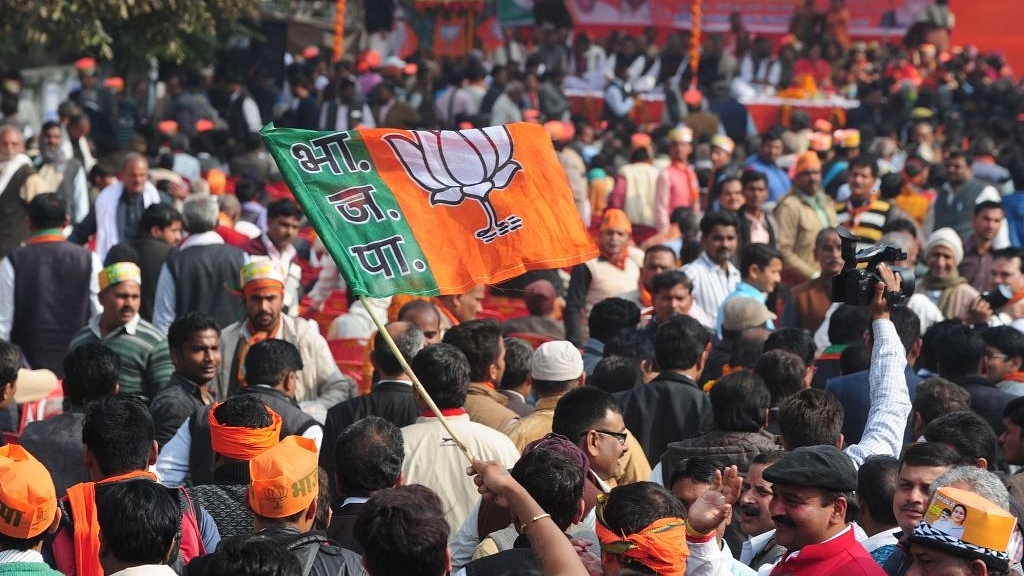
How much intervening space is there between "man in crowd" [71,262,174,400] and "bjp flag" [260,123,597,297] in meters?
2.41

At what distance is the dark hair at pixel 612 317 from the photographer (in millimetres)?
8031

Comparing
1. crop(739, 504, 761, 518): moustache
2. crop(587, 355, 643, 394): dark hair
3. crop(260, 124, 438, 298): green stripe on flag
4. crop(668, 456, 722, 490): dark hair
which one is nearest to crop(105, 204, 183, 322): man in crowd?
crop(587, 355, 643, 394): dark hair

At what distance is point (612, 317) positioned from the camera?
804cm

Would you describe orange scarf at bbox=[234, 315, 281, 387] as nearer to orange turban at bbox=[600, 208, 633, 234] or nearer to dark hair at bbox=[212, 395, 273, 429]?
dark hair at bbox=[212, 395, 273, 429]

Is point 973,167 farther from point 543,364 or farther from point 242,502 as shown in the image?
point 242,502

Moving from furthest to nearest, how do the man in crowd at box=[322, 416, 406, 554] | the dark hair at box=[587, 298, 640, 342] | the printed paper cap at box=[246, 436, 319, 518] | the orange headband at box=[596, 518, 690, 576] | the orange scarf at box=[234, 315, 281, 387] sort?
the dark hair at box=[587, 298, 640, 342] < the orange scarf at box=[234, 315, 281, 387] < the man in crowd at box=[322, 416, 406, 554] < the printed paper cap at box=[246, 436, 319, 518] < the orange headband at box=[596, 518, 690, 576]

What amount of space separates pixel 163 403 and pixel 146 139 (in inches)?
430

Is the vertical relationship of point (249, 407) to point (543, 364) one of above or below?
above

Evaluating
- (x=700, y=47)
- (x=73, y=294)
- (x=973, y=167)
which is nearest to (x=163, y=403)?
(x=73, y=294)

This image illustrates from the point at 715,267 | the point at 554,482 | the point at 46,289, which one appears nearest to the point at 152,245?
the point at 46,289

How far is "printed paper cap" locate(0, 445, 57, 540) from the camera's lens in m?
4.14

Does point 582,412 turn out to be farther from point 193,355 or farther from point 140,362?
point 140,362

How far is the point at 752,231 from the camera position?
11.0 m

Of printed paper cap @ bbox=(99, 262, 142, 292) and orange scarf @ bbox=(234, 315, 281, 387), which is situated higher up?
printed paper cap @ bbox=(99, 262, 142, 292)
